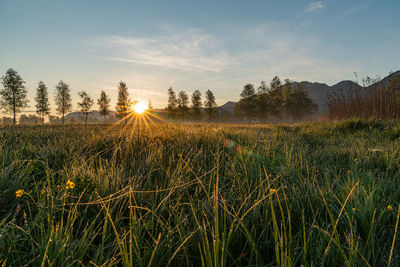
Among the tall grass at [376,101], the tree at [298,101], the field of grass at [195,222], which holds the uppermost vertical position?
the tree at [298,101]

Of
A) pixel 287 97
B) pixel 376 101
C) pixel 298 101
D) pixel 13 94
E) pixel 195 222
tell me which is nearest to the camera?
pixel 195 222

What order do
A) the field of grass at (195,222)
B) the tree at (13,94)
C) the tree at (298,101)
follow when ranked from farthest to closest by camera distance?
the tree at (298,101), the tree at (13,94), the field of grass at (195,222)

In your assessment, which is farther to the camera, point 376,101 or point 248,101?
point 248,101

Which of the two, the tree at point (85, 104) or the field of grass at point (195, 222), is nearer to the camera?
the field of grass at point (195, 222)

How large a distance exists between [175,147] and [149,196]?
1630 millimetres

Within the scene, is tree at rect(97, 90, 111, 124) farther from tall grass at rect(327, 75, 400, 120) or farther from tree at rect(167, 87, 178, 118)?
tall grass at rect(327, 75, 400, 120)

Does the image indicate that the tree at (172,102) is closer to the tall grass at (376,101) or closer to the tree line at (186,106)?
the tree line at (186,106)

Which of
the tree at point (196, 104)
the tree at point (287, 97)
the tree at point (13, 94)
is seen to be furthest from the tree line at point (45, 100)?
the tree at point (287, 97)

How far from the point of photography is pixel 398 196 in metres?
1.55

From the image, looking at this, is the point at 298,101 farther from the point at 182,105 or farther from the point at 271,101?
the point at 182,105

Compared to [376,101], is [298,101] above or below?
above

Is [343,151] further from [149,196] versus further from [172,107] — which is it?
[172,107]

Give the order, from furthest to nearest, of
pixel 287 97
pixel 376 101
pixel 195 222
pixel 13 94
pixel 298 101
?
pixel 298 101, pixel 287 97, pixel 13 94, pixel 376 101, pixel 195 222

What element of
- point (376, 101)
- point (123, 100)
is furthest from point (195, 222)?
point (123, 100)
